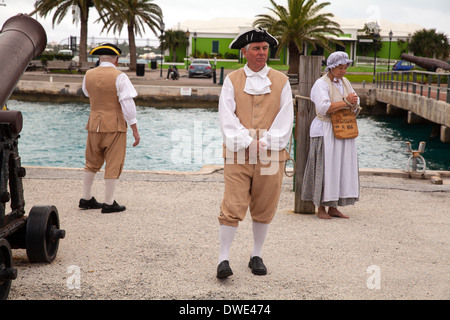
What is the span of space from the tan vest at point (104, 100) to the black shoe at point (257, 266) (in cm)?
266

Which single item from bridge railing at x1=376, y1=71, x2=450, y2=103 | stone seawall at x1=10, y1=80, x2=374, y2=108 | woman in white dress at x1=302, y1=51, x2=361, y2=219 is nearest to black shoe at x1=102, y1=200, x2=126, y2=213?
woman in white dress at x1=302, y1=51, x2=361, y2=219

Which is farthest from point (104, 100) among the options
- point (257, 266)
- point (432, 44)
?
point (432, 44)

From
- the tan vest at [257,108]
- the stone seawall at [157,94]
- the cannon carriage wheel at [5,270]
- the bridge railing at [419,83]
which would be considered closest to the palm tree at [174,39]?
the stone seawall at [157,94]

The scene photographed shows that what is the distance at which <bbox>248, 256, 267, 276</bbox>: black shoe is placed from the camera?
4594 millimetres

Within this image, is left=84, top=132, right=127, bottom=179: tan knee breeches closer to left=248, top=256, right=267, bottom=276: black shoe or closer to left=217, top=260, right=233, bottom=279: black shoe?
left=248, top=256, right=267, bottom=276: black shoe

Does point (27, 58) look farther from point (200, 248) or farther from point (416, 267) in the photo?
point (416, 267)

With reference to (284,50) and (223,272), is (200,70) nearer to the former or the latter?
(284,50)

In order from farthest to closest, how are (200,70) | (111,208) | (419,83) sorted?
1. (200,70)
2. (419,83)
3. (111,208)

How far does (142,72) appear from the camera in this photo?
41.8 meters

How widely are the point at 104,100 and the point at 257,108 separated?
8.64 ft

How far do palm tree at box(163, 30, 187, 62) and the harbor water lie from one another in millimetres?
33382

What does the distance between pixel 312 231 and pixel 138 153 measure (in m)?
15.4

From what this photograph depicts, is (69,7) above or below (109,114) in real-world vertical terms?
above

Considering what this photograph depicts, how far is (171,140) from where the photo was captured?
23922mm
